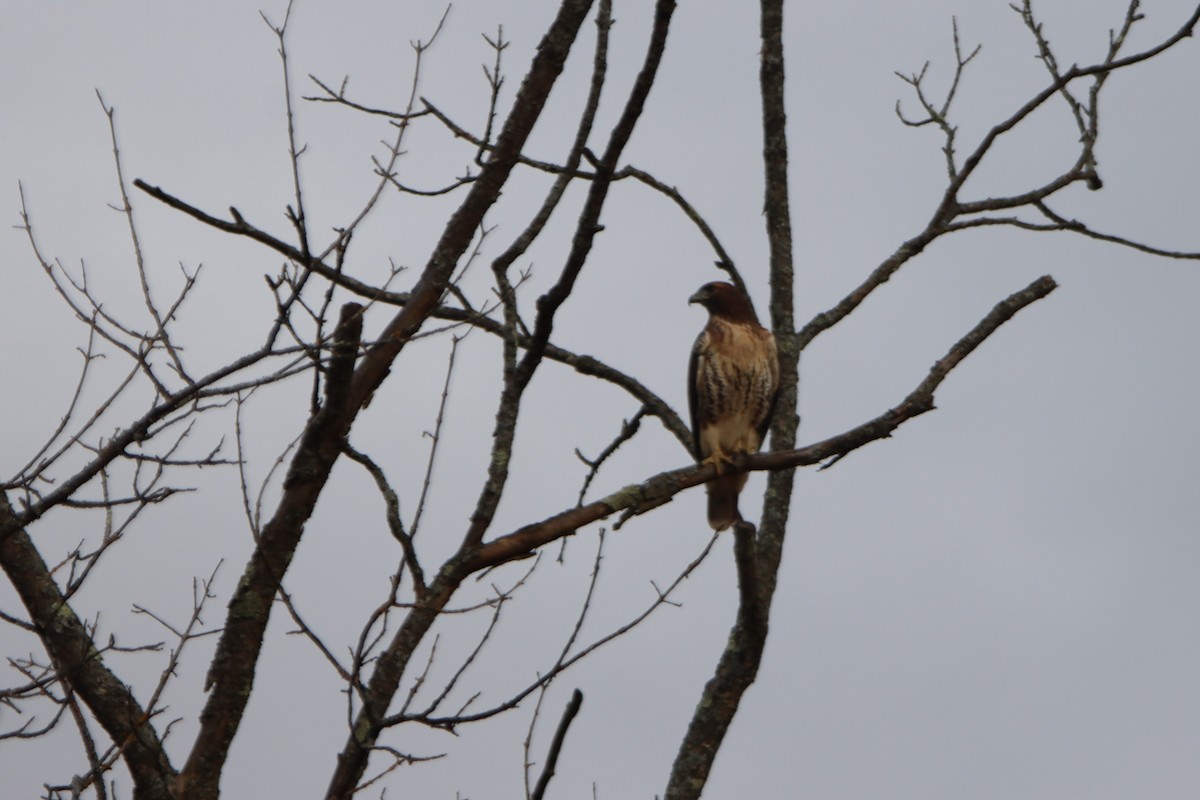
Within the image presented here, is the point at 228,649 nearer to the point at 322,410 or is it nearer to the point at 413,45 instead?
the point at 322,410

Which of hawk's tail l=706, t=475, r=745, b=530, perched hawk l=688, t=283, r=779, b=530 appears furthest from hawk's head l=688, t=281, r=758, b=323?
hawk's tail l=706, t=475, r=745, b=530

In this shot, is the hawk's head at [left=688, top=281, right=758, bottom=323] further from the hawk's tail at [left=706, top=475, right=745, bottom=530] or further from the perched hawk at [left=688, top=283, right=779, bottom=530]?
the hawk's tail at [left=706, top=475, right=745, bottom=530]

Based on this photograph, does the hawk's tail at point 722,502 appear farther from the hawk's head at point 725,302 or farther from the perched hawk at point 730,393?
the hawk's head at point 725,302

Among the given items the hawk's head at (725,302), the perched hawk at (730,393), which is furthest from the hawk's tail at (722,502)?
the hawk's head at (725,302)

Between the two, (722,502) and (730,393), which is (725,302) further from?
(722,502)

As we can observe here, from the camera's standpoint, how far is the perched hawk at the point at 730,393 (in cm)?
653

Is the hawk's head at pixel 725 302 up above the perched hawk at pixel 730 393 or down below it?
above

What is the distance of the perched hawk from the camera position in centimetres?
653

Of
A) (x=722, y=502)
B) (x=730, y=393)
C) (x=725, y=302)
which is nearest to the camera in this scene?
(x=722, y=502)

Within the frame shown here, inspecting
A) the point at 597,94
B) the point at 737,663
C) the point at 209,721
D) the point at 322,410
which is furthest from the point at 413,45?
the point at 737,663

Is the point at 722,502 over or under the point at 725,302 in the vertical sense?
under

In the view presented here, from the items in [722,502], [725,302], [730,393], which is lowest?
[722,502]

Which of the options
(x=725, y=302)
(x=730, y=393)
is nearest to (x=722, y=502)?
(x=730, y=393)

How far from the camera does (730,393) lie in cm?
659
